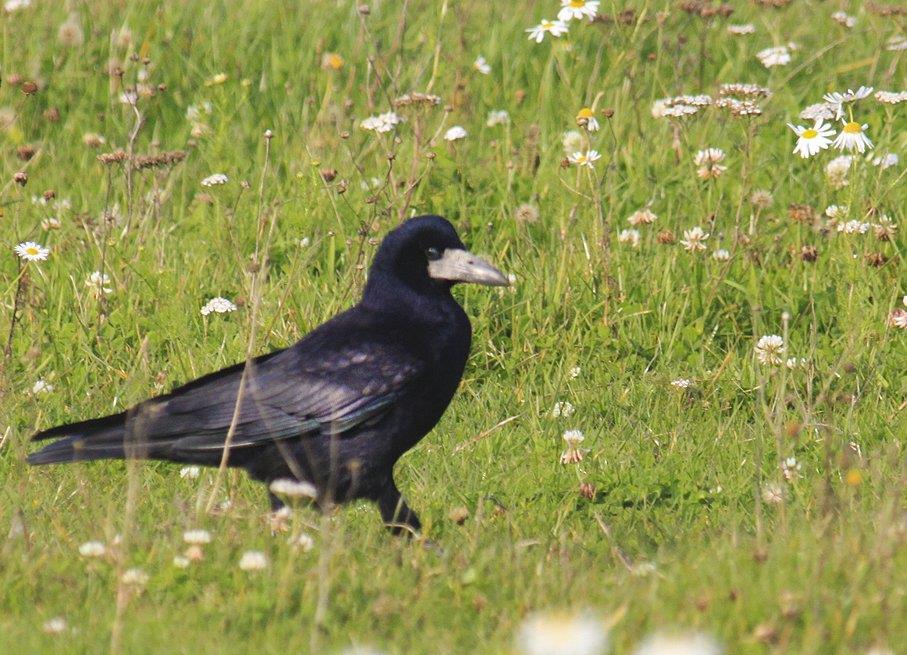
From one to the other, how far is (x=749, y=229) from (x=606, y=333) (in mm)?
1005

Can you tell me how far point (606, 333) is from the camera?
253 inches

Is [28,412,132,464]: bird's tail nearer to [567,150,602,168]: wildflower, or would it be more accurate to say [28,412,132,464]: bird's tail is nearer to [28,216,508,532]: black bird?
[28,216,508,532]: black bird

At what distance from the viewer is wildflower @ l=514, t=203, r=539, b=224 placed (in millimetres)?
7047

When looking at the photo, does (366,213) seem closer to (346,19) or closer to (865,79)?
(346,19)

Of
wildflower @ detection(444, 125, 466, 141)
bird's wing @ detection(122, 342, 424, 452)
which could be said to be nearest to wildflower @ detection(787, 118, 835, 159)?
wildflower @ detection(444, 125, 466, 141)

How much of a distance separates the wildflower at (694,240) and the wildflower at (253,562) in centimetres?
335

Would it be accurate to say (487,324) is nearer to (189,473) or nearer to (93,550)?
(189,473)

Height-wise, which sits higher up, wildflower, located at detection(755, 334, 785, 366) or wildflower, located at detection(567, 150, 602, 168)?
wildflower, located at detection(567, 150, 602, 168)

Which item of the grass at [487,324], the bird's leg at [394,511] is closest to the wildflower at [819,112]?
the grass at [487,324]

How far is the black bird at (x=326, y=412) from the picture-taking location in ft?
16.5

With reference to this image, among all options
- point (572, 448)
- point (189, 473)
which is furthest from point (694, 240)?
point (189, 473)

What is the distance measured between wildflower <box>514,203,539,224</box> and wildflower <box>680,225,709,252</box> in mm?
710

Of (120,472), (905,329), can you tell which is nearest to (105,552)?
(120,472)

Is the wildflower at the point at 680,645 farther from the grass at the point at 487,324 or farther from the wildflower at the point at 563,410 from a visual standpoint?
the wildflower at the point at 563,410
